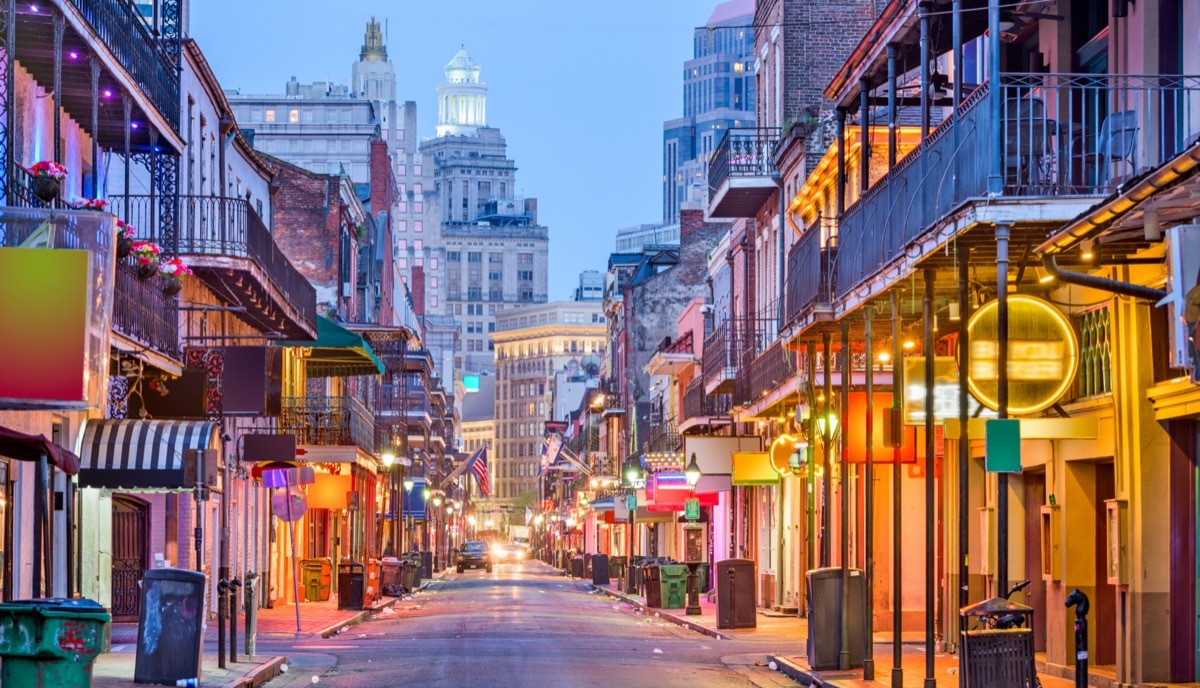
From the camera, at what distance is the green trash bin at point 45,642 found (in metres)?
13.5

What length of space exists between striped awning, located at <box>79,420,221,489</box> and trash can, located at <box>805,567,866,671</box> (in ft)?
26.7

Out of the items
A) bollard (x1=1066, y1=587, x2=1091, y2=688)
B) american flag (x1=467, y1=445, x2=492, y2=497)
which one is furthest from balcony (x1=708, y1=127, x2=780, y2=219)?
american flag (x1=467, y1=445, x2=492, y2=497)

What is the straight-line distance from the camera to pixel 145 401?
28.0 metres

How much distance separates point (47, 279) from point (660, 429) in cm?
5208

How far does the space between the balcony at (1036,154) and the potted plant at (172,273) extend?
902 cm

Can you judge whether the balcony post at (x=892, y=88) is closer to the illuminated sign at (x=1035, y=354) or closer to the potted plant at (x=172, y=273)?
the illuminated sign at (x=1035, y=354)

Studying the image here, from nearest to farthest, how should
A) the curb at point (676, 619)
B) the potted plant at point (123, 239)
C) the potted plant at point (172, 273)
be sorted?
the potted plant at point (123, 239) → the potted plant at point (172, 273) → the curb at point (676, 619)

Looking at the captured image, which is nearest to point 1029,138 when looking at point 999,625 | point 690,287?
point 999,625

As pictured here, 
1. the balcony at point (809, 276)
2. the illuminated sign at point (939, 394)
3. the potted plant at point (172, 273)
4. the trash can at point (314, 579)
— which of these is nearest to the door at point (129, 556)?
the potted plant at point (172, 273)

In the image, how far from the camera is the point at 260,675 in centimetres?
2027

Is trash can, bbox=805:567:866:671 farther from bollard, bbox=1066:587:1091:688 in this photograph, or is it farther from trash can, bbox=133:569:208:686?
bollard, bbox=1066:587:1091:688

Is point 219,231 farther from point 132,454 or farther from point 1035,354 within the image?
point 1035,354

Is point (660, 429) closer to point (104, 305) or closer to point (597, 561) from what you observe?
point (597, 561)

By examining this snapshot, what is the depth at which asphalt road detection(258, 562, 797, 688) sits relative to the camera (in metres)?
20.4
